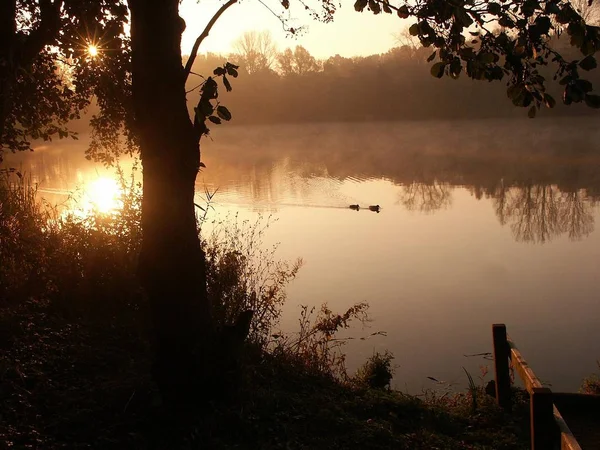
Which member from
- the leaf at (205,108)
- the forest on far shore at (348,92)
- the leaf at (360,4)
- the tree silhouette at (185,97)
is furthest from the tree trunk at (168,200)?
the forest on far shore at (348,92)

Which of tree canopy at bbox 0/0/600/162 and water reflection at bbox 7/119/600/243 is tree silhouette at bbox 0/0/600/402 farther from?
water reflection at bbox 7/119/600/243

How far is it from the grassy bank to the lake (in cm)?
114

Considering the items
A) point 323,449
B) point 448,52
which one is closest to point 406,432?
point 323,449

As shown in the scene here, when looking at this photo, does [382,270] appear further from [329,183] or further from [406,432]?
[329,183]

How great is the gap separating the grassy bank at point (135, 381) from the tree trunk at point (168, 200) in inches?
14.8

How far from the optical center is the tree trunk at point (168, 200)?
13.1 feet

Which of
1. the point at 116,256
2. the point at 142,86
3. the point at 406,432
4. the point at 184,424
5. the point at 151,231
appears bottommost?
the point at 406,432

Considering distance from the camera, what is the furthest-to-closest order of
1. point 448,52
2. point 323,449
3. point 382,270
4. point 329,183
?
1. point 329,183
2. point 382,270
3. point 323,449
4. point 448,52

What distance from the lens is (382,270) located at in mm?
13000

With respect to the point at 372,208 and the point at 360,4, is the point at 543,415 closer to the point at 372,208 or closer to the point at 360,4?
the point at 360,4

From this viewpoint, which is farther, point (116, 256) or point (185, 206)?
point (116, 256)

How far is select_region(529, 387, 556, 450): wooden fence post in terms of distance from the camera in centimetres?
423

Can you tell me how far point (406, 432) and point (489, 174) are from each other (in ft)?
90.6

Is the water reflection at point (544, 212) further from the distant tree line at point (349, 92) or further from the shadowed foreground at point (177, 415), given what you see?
the distant tree line at point (349, 92)
